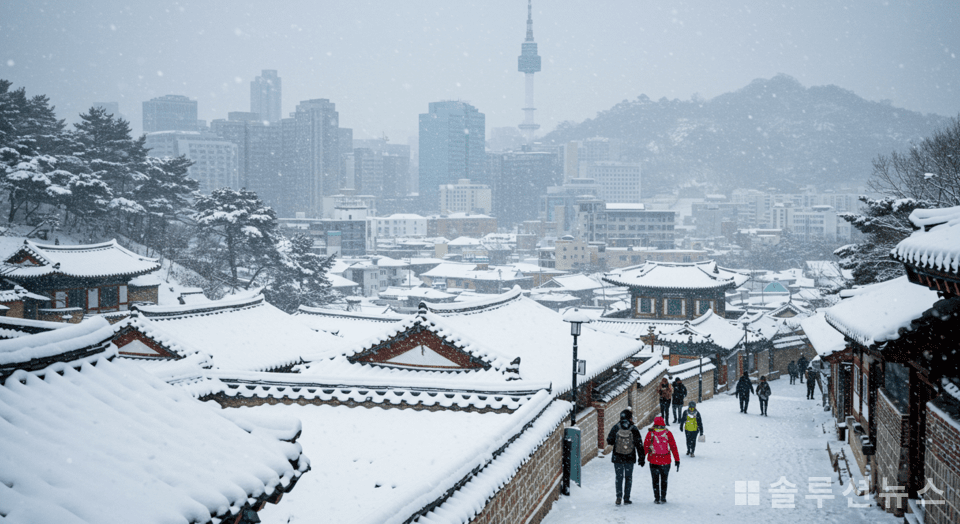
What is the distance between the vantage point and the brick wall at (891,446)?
9.45 metres

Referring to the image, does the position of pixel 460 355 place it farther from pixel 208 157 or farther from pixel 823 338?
pixel 208 157

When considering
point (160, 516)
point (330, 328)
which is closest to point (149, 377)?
point (160, 516)

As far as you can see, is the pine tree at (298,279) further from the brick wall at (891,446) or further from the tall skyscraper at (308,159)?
the tall skyscraper at (308,159)

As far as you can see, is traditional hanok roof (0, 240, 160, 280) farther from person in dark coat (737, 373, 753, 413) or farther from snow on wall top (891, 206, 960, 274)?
snow on wall top (891, 206, 960, 274)

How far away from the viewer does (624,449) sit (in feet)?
36.9

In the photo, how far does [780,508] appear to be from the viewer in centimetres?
1160

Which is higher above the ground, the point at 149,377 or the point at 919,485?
the point at 149,377

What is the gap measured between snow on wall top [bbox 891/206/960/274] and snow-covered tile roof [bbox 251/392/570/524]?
4.99m

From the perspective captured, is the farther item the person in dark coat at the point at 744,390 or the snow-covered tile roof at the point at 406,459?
the person in dark coat at the point at 744,390

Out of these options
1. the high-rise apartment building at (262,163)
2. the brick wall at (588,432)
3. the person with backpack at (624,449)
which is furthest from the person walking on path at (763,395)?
the high-rise apartment building at (262,163)

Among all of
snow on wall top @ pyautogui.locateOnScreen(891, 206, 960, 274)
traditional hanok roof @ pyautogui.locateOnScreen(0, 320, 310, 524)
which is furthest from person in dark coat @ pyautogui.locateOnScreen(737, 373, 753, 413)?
traditional hanok roof @ pyautogui.locateOnScreen(0, 320, 310, 524)

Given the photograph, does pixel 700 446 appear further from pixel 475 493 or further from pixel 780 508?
pixel 475 493

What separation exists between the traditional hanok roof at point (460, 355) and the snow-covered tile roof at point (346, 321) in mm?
Result: 12829

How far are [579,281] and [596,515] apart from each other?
75035mm
